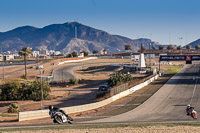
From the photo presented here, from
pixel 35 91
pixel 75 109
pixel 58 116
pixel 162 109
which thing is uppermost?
pixel 58 116

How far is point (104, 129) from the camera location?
2138cm

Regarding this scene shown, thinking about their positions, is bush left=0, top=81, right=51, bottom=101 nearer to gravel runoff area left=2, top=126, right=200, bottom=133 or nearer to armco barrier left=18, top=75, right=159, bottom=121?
armco barrier left=18, top=75, right=159, bottom=121

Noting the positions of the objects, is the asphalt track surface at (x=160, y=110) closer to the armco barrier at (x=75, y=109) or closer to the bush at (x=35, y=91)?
the armco barrier at (x=75, y=109)

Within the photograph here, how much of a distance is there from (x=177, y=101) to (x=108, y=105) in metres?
10.8

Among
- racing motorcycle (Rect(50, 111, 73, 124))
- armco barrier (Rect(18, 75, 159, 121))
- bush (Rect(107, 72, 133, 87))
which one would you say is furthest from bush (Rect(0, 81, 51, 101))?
racing motorcycle (Rect(50, 111, 73, 124))

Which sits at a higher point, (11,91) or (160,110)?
(11,91)

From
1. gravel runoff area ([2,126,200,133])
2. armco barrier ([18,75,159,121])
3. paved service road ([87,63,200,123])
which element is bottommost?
paved service road ([87,63,200,123])

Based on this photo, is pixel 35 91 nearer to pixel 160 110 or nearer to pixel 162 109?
pixel 162 109

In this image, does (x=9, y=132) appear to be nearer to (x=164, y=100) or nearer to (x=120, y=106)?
(x=120, y=106)

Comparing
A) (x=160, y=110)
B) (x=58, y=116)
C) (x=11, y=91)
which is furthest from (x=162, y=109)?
(x=11, y=91)

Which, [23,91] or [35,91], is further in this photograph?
[23,91]

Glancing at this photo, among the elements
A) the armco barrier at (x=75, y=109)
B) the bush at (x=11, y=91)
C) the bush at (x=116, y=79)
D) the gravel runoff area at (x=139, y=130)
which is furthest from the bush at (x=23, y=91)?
the gravel runoff area at (x=139, y=130)

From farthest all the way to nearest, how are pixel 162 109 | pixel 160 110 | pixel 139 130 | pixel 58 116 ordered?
pixel 162 109 < pixel 160 110 < pixel 139 130 < pixel 58 116

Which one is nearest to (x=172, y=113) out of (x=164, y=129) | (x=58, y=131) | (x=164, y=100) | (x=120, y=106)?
(x=120, y=106)
